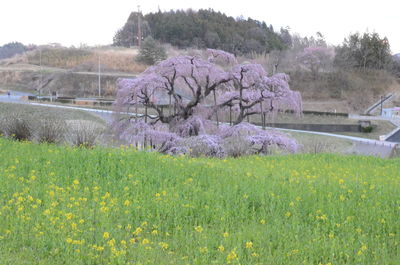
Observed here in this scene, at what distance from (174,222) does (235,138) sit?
1303cm

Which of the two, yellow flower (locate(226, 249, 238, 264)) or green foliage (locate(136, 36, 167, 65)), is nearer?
yellow flower (locate(226, 249, 238, 264))

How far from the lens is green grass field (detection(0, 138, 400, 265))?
538 centimetres

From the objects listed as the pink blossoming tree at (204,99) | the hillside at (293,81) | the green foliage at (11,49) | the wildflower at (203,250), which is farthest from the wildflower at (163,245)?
the green foliage at (11,49)

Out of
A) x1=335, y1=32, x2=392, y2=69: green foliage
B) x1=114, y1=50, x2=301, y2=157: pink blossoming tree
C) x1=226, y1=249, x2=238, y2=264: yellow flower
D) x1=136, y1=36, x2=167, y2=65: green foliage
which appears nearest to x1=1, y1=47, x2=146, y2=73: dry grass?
x1=136, y1=36, x2=167, y2=65: green foliage

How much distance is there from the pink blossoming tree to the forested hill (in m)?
74.8

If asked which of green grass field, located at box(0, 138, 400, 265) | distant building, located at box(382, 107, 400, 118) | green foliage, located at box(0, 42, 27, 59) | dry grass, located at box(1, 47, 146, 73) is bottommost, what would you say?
distant building, located at box(382, 107, 400, 118)

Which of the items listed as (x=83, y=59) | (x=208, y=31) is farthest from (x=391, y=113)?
(x=83, y=59)

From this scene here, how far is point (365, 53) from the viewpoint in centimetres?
7988

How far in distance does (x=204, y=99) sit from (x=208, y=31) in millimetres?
81753

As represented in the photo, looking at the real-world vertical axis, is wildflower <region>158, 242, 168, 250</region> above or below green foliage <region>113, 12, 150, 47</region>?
below

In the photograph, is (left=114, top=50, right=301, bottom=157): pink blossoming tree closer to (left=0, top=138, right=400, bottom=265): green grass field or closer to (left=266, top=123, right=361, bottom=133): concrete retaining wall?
(left=0, top=138, right=400, bottom=265): green grass field

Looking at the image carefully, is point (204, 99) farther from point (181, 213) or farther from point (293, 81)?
point (293, 81)

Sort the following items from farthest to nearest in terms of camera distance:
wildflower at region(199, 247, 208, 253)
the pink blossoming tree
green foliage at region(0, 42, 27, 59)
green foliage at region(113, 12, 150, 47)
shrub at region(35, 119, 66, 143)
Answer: green foliage at region(0, 42, 27, 59) → green foliage at region(113, 12, 150, 47) → the pink blossoming tree → shrub at region(35, 119, 66, 143) → wildflower at region(199, 247, 208, 253)

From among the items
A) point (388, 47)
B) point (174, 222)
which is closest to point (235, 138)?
point (174, 222)
